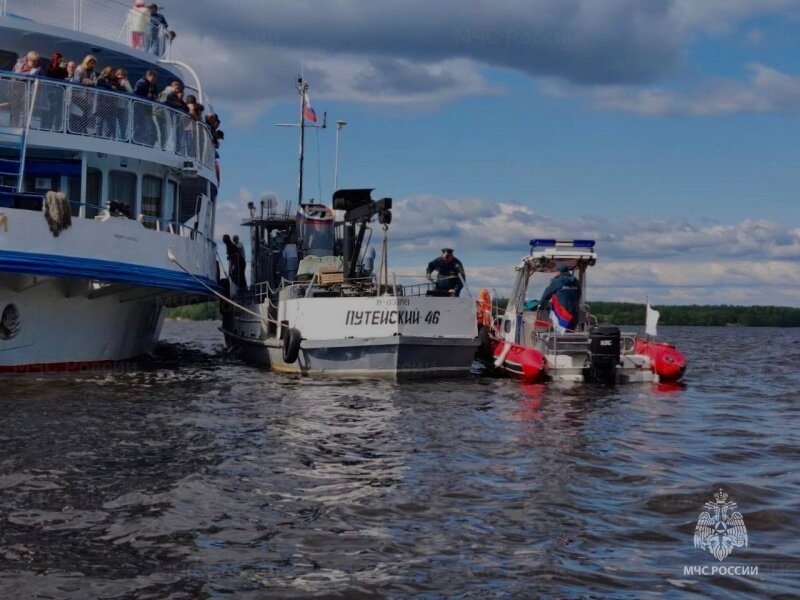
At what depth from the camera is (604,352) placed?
18547 millimetres

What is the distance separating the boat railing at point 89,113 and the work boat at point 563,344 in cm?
855

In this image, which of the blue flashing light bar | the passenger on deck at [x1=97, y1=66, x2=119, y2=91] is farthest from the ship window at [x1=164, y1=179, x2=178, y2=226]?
the blue flashing light bar

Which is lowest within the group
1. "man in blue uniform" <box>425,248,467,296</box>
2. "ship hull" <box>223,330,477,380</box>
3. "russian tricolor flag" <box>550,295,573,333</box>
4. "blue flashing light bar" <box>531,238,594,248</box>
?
"ship hull" <box>223,330,477,380</box>

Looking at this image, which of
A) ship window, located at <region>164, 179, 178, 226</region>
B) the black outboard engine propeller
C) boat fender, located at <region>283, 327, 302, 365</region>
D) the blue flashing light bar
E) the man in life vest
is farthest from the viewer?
the blue flashing light bar

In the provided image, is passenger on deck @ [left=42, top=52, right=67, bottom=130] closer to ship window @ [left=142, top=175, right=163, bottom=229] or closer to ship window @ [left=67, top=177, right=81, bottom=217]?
ship window @ [left=67, top=177, right=81, bottom=217]

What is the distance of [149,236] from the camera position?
17969 millimetres

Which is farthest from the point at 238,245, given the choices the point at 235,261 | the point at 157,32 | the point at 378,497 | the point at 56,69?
the point at 378,497

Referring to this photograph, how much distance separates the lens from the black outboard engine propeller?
60.5 feet

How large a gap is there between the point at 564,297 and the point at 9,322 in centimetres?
1128

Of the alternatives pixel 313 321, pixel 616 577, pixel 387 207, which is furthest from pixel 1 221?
pixel 616 577

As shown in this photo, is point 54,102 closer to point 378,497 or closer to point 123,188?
point 123,188

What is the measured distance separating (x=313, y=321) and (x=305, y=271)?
394cm

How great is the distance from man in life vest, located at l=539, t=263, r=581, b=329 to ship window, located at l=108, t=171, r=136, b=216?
9.27 metres

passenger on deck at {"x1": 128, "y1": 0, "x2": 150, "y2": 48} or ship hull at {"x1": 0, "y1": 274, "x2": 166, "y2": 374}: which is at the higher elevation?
passenger on deck at {"x1": 128, "y1": 0, "x2": 150, "y2": 48}
